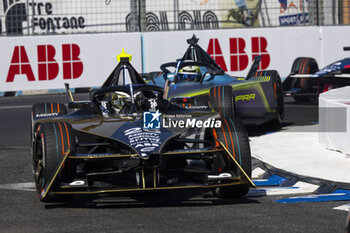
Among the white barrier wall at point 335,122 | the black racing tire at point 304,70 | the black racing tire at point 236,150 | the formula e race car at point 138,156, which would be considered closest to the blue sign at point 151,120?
the formula e race car at point 138,156

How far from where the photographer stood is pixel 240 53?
56.9ft

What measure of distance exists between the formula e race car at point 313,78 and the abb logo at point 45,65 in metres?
5.08

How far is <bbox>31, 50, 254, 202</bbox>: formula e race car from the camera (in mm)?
6188

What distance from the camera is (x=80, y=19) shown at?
18875 millimetres

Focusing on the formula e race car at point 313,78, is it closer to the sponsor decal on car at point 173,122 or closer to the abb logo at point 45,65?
the abb logo at point 45,65

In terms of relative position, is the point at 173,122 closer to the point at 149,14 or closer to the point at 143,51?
the point at 143,51

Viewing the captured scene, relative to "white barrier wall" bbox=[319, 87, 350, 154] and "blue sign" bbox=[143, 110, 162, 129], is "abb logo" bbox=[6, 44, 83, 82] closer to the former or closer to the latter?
"white barrier wall" bbox=[319, 87, 350, 154]

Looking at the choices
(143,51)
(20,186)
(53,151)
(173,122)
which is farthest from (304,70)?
(53,151)

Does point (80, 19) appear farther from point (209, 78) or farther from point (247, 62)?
point (209, 78)

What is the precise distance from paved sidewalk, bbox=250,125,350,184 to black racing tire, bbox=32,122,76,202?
101 inches

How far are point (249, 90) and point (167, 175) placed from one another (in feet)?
16.7

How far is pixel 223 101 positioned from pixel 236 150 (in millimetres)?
3645

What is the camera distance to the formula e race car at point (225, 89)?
33.6ft

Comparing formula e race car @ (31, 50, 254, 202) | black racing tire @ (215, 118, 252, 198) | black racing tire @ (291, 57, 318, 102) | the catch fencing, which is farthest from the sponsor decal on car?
the catch fencing
